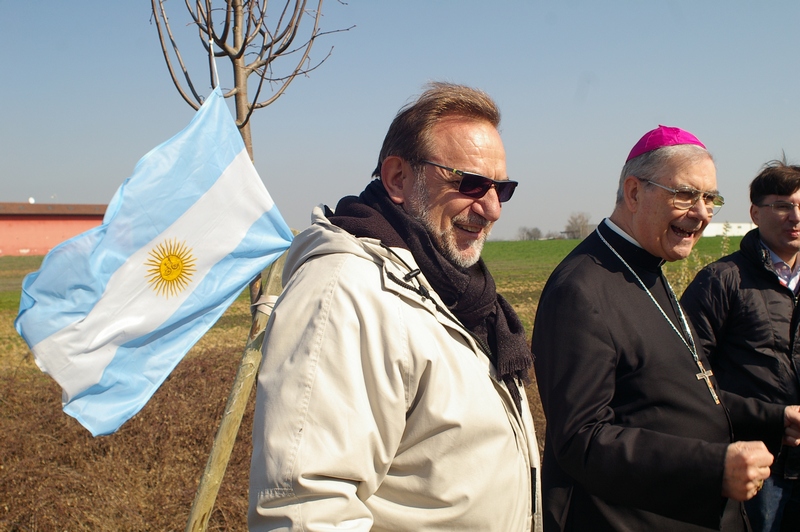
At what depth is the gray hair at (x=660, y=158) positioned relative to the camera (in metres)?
2.51

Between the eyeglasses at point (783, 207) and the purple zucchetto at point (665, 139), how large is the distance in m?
1.54

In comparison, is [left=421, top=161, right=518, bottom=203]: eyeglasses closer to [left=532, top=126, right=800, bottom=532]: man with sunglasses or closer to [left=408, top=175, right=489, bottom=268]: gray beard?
[left=408, top=175, right=489, bottom=268]: gray beard

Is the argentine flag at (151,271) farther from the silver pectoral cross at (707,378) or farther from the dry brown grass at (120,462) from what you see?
the silver pectoral cross at (707,378)

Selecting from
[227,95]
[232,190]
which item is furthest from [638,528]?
[227,95]

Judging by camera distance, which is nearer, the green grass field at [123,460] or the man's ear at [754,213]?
the man's ear at [754,213]

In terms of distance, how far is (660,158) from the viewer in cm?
252

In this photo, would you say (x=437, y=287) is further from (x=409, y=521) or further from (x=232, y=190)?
(x=232, y=190)

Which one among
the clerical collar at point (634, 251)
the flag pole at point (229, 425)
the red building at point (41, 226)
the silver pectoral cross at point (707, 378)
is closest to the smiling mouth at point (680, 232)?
the clerical collar at point (634, 251)

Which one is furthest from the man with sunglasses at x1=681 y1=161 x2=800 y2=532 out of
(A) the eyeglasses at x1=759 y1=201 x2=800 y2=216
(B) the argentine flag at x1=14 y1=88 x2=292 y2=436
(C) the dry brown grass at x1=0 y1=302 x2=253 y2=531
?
(C) the dry brown grass at x1=0 y1=302 x2=253 y2=531

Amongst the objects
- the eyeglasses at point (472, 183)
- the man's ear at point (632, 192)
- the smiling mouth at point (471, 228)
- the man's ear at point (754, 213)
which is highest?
the eyeglasses at point (472, 183)

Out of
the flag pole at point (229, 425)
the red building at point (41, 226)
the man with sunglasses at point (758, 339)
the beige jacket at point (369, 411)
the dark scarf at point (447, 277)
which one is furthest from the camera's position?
the red building at point (41, 226)

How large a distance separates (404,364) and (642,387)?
1054 mm

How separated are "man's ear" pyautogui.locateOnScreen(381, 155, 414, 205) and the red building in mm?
53422

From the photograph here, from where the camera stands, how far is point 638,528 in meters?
2.18
